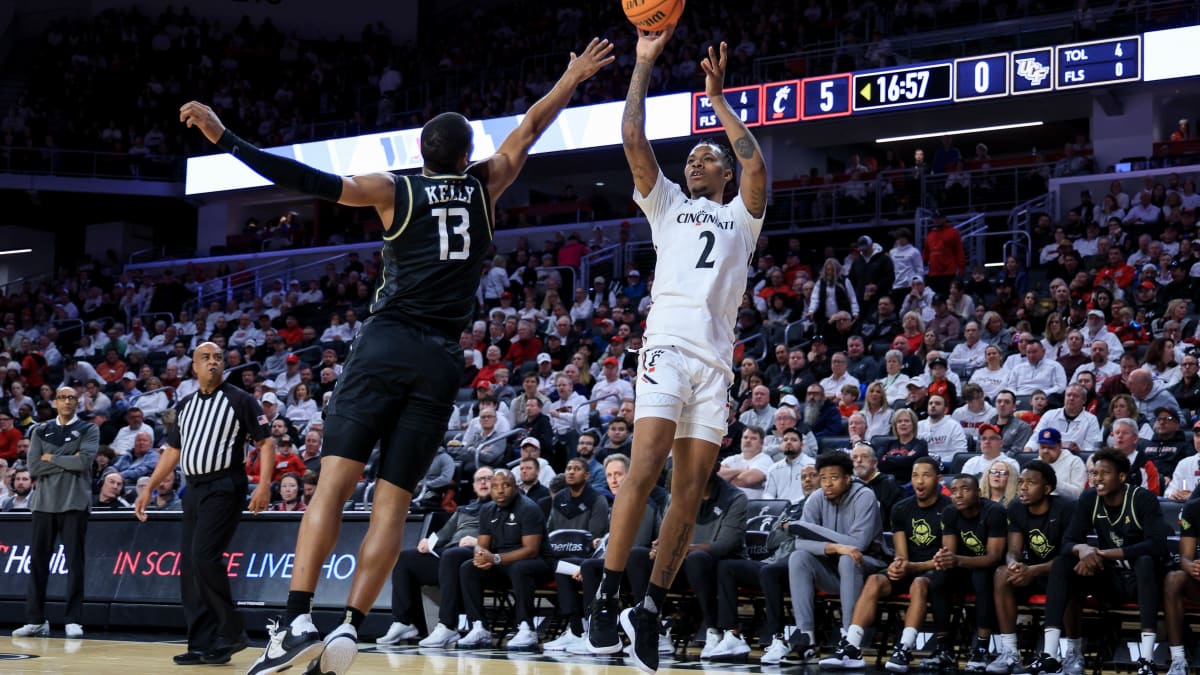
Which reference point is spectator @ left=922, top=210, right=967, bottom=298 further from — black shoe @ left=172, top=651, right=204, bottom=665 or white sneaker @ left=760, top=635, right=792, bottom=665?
black shoe @ left=172, top=651, right=204, bottom=665

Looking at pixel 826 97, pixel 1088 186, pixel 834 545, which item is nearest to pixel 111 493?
pixel 834 545

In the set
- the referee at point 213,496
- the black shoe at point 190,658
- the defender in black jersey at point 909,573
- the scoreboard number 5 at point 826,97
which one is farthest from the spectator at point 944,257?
the black shoe at point 190,658

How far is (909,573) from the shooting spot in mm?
9781

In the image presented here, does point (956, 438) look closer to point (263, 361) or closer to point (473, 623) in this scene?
point (473, 623)

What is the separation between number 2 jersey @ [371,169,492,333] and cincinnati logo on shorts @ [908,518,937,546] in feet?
18.8

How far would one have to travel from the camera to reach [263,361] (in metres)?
21.8

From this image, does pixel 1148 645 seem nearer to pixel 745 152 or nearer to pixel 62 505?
pixel 745 152

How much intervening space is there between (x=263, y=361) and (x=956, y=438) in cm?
1285

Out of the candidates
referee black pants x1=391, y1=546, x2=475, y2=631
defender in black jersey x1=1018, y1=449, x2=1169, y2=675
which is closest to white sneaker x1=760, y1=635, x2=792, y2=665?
defender in black jersey x1=1018, y1=449, x2=1169, y2=675

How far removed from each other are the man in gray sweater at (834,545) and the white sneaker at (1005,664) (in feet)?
3.51

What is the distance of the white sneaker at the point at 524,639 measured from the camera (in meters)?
10.5

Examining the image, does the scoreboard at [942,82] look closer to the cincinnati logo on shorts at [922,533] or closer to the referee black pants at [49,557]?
the cincinnati logo on shorts at [922,533]

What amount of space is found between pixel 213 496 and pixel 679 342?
4283 mm

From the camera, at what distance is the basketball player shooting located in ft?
18.6
